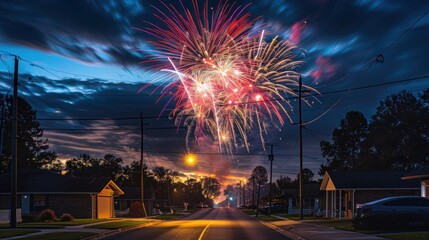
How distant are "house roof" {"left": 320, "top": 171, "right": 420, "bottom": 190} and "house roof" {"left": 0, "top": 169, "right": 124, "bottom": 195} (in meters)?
23.9

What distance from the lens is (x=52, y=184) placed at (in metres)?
55.4

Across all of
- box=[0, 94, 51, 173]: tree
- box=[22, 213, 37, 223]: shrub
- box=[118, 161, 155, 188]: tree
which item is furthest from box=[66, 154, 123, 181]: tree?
box=[22, 213, 37, 223]: shrub

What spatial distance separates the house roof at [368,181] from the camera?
153ft

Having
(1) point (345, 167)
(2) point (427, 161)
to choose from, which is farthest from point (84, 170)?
(2) point (427, 161)

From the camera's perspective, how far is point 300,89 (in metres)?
46.2

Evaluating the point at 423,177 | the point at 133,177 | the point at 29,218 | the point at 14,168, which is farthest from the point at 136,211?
the point at 133,177

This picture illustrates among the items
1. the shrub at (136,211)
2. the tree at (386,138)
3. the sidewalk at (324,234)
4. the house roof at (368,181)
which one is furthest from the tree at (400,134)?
the sidewalk at (324,234)

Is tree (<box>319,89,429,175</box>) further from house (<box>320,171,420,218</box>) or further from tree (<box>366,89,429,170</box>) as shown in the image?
house (<box>320,171,420,218</box>)

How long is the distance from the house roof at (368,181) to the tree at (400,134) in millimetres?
33298

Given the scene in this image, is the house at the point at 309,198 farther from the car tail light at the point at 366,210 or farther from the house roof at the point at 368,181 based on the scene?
the car tail light at the point at 366,210

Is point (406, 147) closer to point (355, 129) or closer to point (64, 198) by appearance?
point (355, 129)

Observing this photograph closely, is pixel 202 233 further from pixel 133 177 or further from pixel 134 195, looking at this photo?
pixel 133 177

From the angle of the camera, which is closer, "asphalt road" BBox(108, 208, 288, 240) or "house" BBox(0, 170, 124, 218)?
"asphalt road" BBox(108, 208, 288, 240)

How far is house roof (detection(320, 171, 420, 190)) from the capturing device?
1833 inches
